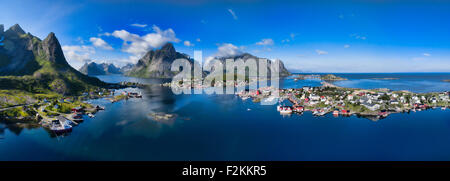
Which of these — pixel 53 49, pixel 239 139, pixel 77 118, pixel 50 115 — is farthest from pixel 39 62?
pixel 239 139

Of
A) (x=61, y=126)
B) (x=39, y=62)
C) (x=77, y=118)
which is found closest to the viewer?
(x=61, y=126)

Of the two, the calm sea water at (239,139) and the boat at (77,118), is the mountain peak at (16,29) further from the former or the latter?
the boat at (77,118)

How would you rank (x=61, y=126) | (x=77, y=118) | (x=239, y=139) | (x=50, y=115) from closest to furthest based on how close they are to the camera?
(x=239, y=139) < (x=61, y=126) < (x=77, y=118) < (x=50, y=115)

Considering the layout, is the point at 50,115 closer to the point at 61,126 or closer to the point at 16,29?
the point at 61,126

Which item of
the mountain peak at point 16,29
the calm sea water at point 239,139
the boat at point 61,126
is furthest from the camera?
the mountain peak at point 16,29

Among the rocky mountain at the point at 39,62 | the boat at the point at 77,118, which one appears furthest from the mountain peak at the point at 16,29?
the boat at the point at 77,118

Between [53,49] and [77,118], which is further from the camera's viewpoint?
[53,49]
